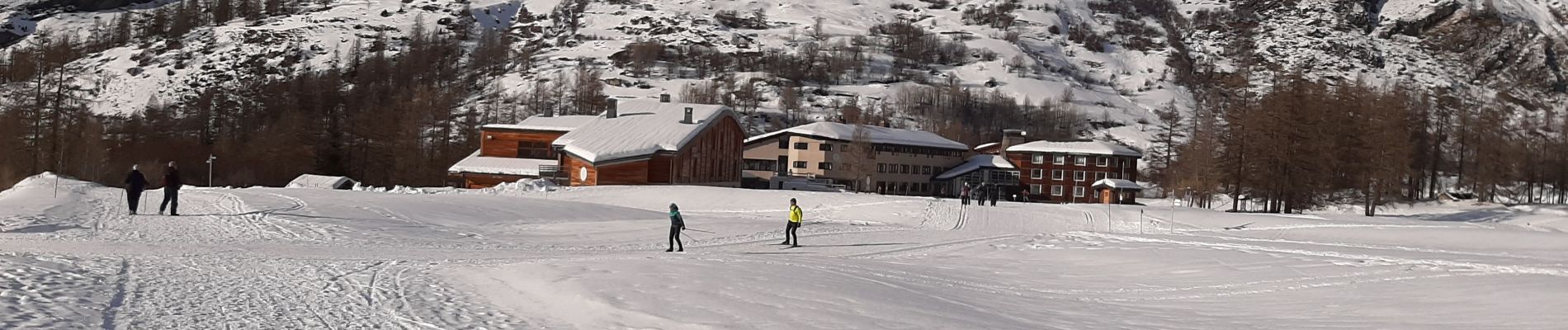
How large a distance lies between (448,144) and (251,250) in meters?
67.8

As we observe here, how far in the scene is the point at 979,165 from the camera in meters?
92.3

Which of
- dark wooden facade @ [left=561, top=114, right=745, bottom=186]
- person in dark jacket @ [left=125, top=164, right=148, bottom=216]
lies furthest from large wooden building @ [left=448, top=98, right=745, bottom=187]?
person in dark jacket @ [left=125, top=164, right=148, bottom=216]

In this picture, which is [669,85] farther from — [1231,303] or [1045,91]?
[1231,303]

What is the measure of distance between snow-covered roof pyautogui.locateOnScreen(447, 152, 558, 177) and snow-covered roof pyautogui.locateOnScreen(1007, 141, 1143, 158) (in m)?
45.6

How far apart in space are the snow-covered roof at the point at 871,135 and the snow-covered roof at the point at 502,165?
28859 millimetres

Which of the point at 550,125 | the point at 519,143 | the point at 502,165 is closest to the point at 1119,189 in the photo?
the point at 550,125

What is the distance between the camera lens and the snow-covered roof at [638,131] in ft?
178

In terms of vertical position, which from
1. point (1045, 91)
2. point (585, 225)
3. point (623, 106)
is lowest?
point (585, 225)

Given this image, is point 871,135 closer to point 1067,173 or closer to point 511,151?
point 1067,173

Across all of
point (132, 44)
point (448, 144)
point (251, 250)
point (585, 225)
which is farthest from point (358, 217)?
point (132, 44)

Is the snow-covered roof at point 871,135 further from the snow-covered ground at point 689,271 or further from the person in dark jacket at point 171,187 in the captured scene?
the person in dark jacket at point 171,187

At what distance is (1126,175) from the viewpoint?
91062mm

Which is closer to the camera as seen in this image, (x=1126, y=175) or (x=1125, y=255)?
(x=1125, y=255)

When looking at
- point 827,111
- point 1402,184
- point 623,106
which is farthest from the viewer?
point 827,111
